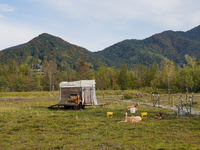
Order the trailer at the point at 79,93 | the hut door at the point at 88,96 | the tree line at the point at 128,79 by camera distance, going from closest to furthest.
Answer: the trailer at the point at 79,93, the hut door at the point at 88,96, the tree line at the point at 128,79

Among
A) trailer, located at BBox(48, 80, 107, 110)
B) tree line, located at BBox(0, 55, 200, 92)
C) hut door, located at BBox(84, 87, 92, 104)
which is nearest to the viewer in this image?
trailer, located at BBox(48, 80, 107, 110)

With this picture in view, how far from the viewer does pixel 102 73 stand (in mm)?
84812

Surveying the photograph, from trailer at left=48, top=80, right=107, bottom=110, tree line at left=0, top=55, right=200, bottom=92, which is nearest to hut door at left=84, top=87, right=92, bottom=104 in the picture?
trailer at left=48, top=80, right=107, bottom=110

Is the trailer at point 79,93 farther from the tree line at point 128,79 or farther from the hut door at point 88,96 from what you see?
the tree line at point 128,79

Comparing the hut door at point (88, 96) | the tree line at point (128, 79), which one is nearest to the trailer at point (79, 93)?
the hut door at point (88, 96)

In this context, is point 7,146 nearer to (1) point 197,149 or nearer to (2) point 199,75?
(1) point 197,149

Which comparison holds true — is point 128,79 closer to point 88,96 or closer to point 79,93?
point 88,96

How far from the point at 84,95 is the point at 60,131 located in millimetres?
10261

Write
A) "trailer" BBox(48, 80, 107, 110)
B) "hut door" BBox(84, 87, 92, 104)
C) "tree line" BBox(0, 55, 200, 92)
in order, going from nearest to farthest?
1. "trailer" BBox(48, 80, 107, 110)
2. "hut door" BBox(84, 87, 92, 104)
3. "tree line" BBox(0, 55, 200, 92)

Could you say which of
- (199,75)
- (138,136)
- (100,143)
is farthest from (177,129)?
(199,75)

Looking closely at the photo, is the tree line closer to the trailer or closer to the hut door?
the trailer

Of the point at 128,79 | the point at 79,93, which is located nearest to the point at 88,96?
the point at 79,93

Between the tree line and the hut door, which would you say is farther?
the tree line

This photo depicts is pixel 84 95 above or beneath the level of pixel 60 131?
above
